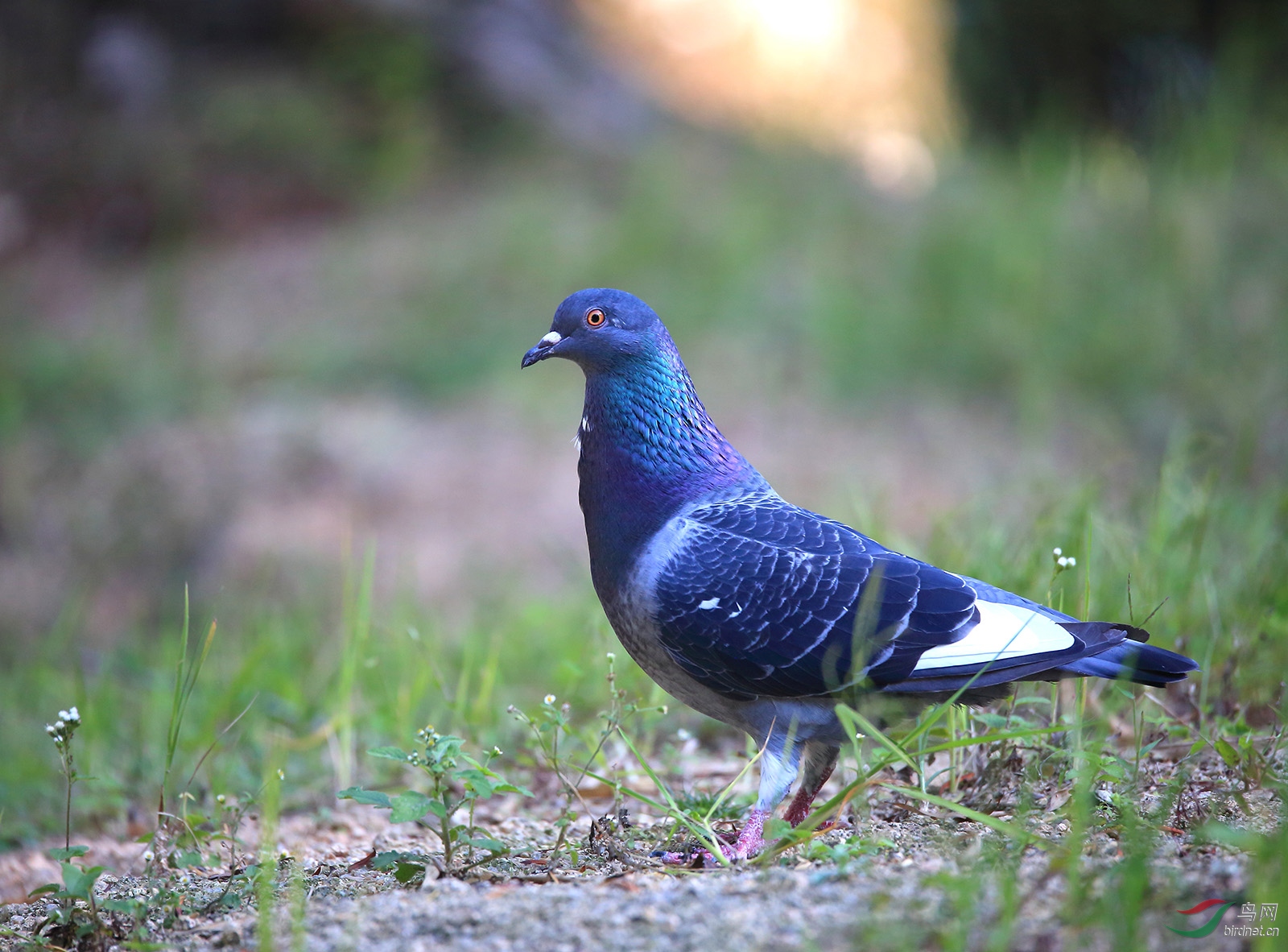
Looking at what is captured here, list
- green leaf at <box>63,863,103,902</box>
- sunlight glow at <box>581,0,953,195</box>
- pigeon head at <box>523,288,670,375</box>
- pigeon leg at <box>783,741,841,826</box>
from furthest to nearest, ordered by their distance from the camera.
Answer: sunlight glow at <box>581,0,953,195</box>
pigeon head at <box>523,288,670,375</box>
pigeon leg at <box>783,741,841,826</box>
green leaf at <box>63,863,103,902</box>

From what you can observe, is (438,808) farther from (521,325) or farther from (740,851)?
(521,325)

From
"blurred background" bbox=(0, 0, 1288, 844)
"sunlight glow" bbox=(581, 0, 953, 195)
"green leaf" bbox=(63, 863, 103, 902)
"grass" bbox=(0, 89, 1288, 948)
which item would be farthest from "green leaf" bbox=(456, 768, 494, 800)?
"sunlight glow" bbox=(581, 0, 953, 195)

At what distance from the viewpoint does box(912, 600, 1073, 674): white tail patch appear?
216 cm

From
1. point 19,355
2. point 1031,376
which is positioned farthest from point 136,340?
point 1031,376

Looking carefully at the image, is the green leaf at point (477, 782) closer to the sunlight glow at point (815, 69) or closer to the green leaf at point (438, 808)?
the green leaf at point (438, 808)

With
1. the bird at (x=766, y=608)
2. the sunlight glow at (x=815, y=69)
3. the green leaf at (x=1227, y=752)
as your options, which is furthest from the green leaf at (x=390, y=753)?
the sunlight glow at (x=815, y=69)

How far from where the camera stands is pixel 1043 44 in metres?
9.52

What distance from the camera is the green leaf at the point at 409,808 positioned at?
75.3 inches

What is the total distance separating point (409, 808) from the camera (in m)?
1.93

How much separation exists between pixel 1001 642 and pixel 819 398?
4.77 m

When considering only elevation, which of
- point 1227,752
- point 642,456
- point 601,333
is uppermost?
point 601,333

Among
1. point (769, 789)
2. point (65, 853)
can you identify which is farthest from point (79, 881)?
point (769, 789)

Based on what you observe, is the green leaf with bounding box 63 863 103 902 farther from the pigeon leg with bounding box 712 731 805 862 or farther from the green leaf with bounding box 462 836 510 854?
the pigeon leg with bounding box 712 731 805 862

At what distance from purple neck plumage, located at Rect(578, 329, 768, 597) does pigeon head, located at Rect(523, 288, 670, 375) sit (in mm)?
19
